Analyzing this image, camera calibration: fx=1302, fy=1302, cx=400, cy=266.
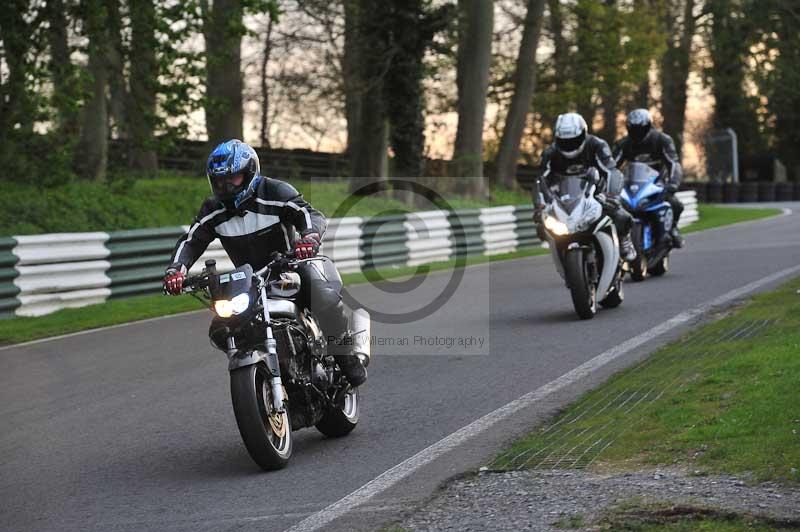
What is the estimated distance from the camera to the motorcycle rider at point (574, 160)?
507 inches

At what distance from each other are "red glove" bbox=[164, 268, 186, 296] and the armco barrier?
8097mm

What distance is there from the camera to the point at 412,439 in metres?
7.45

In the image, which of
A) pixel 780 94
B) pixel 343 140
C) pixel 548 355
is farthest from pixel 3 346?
pixel 780 94

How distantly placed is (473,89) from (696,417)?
25380 millimetres

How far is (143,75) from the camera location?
21641 millimetres

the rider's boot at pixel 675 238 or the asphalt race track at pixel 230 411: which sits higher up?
the rider's boot at pixel 675 238

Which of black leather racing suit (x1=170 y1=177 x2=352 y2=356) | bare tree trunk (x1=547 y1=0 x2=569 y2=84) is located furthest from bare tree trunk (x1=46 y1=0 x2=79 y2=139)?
bare tree trunk (x1=547 y1=0 x2=569 y2=84)

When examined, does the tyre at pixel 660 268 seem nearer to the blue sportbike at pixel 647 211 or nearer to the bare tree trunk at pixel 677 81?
the blue sportbike at pixel 647 211

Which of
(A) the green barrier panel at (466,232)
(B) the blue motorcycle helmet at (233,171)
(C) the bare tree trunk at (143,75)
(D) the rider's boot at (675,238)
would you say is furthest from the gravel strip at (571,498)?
(A) the green barrier panel at (466,232)

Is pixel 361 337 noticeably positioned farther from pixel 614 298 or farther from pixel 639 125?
pixel 639 125

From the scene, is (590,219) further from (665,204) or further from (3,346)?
(3,346)

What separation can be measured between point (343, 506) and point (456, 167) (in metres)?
27.4

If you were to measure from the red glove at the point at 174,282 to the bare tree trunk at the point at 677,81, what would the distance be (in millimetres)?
46468

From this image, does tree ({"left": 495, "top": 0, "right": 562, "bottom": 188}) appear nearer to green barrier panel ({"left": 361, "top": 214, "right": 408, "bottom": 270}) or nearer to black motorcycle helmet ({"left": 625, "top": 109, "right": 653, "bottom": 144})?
green barrier panel ({"left": 361, "top": 214, "right": 408, "bottom": 270})
